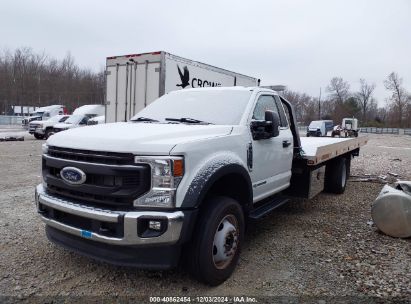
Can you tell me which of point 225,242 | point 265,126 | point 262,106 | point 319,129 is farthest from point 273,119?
point 319,129

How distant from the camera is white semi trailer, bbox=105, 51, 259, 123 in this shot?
34.6 ft

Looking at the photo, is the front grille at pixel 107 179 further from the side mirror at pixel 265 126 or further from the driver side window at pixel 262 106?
the driver side window at pixel 262 106

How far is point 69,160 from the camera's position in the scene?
3.28 m

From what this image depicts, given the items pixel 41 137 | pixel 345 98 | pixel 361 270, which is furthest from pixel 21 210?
pixel 345 98

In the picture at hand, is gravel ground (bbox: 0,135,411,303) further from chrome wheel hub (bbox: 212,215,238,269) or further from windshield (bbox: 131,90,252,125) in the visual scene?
windshield (bbox: 131,90,252,125)

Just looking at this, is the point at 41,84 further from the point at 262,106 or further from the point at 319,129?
the point at 262,106

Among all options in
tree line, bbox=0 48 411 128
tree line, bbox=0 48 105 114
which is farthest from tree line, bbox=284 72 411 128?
tree line, bbox=0 48 105 114

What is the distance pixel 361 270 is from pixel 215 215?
1848 millimetres

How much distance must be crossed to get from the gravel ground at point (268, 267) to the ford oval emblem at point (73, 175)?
1031mm

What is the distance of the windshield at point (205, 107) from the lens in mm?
4234

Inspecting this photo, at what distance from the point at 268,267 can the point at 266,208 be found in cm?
86

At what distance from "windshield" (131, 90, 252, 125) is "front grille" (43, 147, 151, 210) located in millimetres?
1373

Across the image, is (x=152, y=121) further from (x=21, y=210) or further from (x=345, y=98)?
(x=345, y=98)

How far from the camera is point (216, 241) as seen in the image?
135 inches
